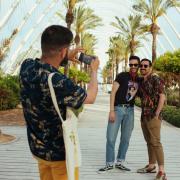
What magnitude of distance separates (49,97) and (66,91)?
115 mm

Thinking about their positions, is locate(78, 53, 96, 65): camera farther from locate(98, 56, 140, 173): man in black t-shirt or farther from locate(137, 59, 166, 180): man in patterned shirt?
locate(98, 56, 140, 173): man in black t-shirt

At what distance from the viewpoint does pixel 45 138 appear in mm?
2969

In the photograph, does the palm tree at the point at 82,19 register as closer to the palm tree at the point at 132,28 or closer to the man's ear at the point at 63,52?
the palm tree at the point at 132,28

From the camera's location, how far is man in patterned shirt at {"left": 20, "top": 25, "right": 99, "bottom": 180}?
9.48 ft

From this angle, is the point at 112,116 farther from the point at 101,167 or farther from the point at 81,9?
the point at 81,9

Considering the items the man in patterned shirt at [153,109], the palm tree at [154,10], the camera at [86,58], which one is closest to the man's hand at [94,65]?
the camera at [86,58]

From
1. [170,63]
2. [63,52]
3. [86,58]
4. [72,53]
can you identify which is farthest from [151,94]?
[170,63]

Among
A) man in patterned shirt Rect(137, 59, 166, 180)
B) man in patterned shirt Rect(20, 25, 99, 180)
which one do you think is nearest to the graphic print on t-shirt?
man in patterned shirt Rect(137, 59, 166, 180)

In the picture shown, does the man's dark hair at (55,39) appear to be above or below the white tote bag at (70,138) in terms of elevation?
above

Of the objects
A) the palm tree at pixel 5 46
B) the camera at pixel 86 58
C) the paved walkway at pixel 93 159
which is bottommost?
the paved walkway at pixel 93 159

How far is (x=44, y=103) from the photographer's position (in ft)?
9.61

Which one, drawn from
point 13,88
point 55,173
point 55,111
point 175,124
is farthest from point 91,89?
point 13,88

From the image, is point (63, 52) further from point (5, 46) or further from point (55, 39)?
point (5, 46)

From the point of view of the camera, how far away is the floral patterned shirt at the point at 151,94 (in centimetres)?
659
